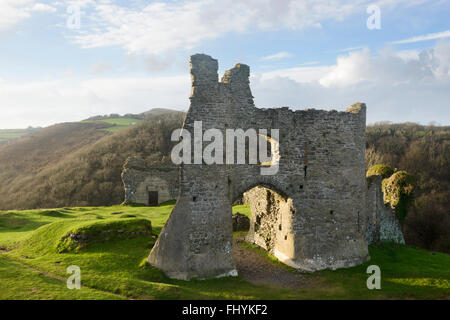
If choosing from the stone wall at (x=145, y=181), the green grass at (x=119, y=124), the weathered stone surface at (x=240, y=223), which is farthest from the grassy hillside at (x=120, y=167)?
the weathered stone surface at (x=240, y=223)

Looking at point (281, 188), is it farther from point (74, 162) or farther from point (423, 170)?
point (74, 162)

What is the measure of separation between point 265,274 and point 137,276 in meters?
5.44

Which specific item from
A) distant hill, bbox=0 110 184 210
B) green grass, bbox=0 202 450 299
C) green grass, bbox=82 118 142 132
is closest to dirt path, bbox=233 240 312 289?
green grass, bbox=0 202 450 299

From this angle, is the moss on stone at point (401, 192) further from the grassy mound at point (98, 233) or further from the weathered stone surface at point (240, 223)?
the grassy mound at point (98, 233)

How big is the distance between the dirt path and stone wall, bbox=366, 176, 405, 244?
7008 mm

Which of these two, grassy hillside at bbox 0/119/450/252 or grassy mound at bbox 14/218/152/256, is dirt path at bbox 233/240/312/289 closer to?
grassy mound at bbox 14/218/152/256

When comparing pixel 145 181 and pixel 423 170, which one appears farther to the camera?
pixel 423 170

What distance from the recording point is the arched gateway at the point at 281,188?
13945 millimetres

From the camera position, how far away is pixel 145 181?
33.2 m

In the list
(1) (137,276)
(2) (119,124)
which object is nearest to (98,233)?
(1) (137,276)

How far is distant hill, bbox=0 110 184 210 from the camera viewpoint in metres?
40.4

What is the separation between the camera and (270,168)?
15688mm

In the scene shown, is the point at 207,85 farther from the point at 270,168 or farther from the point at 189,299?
the point at 189,299
